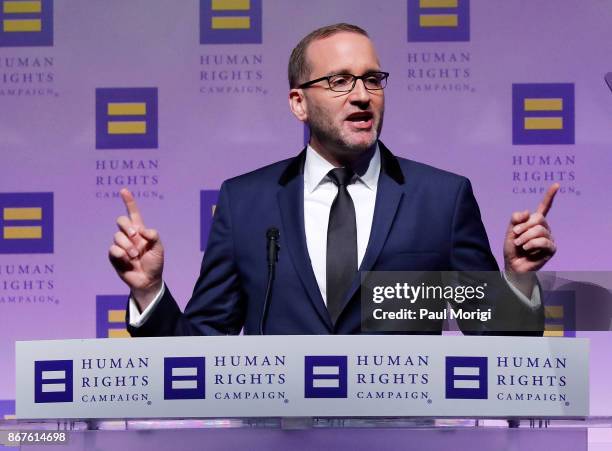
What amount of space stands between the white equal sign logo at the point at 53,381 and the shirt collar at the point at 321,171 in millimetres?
Result: 950

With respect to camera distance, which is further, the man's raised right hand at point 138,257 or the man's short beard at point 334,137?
the man's short beard at point 334,137

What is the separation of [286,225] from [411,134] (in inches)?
55.0

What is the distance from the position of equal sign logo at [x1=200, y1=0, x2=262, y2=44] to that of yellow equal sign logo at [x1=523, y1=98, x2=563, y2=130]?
109 centimetres

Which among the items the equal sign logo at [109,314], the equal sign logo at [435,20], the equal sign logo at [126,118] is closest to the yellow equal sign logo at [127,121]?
the equal sign logo at [126,118]

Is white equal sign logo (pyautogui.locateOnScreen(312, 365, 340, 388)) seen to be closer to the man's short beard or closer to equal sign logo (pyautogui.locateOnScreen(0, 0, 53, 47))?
the man's short beard

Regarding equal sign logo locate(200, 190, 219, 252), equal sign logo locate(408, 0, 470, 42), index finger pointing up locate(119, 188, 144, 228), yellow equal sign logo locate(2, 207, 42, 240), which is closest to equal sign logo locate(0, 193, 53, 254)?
yellow equal sign logo locate(2, 207, 42, 240)

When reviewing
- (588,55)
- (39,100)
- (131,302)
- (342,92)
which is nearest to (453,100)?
(588,55)

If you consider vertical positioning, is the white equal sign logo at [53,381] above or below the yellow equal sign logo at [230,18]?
below

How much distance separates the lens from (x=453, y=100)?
3838 millimetres

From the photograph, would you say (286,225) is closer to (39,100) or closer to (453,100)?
(453,100)

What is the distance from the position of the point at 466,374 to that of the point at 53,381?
2.68ft

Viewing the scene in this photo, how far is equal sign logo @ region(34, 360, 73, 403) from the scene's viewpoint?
1.95m

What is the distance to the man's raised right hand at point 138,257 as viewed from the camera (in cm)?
220

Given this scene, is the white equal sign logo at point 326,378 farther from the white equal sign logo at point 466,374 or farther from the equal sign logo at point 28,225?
the equal sign logo at point 28,225
